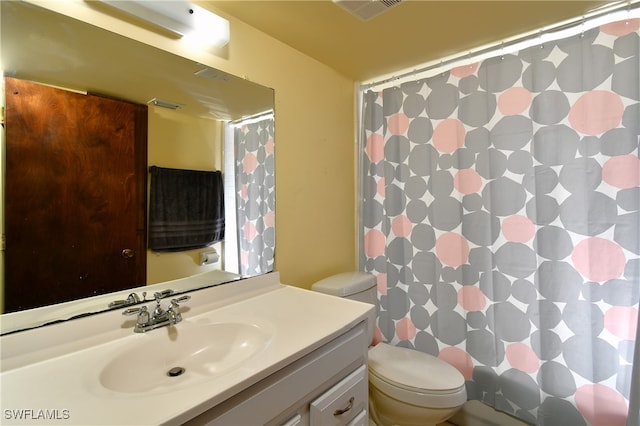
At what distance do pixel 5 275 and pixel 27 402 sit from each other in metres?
0.39

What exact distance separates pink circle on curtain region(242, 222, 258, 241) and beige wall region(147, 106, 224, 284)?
0.45 ft

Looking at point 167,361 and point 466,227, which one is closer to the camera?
point 167,361

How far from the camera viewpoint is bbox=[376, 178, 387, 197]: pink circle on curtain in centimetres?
189

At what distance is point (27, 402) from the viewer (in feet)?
1.93

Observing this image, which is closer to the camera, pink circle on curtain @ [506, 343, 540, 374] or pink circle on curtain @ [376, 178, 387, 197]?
pink circle on curtain @ [506, 343, 540, 374]

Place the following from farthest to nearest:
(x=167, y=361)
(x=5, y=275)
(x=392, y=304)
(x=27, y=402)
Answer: (x=392, y=304)
(x=167, y=361)
(x=5, y=275)
(x=27, y=402)

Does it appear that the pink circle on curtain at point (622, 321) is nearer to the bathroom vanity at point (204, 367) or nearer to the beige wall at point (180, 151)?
the bathroom vanity at point (204, 367)

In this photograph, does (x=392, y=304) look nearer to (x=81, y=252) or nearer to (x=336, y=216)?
(x=336, y=216)

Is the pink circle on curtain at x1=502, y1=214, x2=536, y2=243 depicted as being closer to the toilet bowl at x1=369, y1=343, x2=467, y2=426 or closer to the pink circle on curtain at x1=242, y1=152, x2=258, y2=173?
the toilet bowl at x1=369, y1=343, x2=467, y2=426

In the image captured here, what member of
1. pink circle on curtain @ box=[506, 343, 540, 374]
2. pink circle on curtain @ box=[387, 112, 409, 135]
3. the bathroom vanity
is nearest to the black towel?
the bathroom vanity

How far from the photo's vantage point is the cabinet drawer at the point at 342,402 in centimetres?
84

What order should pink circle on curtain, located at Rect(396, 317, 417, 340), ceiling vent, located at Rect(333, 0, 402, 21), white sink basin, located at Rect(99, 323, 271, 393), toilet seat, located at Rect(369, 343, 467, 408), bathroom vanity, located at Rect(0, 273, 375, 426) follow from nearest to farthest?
bathroom vanity, located at Rect(0, 273, 375, 426) → white sink basin, located at Rect(99, 323, 271, 393) → ceiling vent, located at Rect(333, 0, 402, 21) → toilet seat, located at Rect(369, 343, 467, 408) → pink circle on curtain, located at Rect(396, 317, 417, 340)

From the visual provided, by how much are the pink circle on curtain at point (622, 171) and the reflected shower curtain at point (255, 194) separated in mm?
1537

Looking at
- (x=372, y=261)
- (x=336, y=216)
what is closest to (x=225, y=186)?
(x=336, y=216)
